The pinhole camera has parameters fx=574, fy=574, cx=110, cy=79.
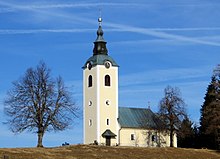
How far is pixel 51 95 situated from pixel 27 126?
5.01m

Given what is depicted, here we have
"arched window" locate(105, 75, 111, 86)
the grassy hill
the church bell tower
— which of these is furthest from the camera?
"arched window" locate(105, 75, 111, 86)

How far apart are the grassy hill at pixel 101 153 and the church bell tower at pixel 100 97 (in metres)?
11.8

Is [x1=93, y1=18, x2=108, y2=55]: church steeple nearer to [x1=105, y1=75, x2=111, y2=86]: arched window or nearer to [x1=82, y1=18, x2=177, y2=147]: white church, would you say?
[x1=82, y1=18, x2=177, y2=147]: white church

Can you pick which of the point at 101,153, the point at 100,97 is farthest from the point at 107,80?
the point at 101,153

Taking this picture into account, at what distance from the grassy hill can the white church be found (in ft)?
38.4

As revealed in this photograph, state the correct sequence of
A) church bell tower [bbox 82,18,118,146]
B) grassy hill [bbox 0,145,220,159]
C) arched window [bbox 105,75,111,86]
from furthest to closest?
arched window [bbox 105,75,111,86], church bell tower [bbox 82,18,118,146], grassy hill [bbox 0,145,220,159]

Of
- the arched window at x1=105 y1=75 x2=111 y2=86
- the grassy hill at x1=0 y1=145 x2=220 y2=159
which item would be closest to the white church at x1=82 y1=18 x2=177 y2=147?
the arched window at x1=105 y1=75 x2=111 y2=86

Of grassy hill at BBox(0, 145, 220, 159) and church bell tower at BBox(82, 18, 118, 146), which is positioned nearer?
grassy hill at BBox(0, 145, 220, 159)

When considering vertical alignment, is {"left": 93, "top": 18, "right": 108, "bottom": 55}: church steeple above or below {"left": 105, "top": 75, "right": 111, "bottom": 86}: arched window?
above

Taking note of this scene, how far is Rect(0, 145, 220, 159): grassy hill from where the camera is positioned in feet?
191

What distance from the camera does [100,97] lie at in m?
85.0

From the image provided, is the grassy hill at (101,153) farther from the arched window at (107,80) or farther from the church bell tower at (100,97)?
the arched window at (107,80)


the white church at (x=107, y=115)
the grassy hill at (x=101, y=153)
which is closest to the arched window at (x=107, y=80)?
the white church at (x=107, y=115)

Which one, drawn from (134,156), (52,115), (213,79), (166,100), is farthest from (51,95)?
(213,79)
